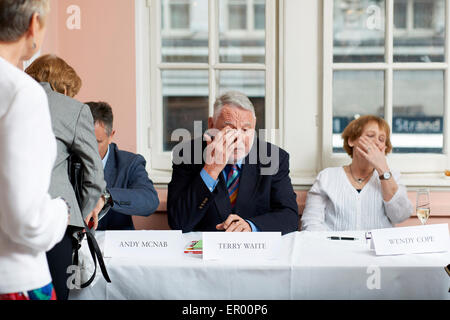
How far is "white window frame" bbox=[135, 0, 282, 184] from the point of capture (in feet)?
9.65

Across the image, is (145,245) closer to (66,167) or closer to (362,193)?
(66,167)

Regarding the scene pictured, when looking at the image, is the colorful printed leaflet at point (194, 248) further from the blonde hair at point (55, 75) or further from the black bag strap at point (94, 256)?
the blonde hair at point (55, 75)

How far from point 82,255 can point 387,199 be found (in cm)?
137

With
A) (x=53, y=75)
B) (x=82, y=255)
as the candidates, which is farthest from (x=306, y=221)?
(x=53, y=75)

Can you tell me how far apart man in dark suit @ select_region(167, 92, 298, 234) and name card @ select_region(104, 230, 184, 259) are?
48 centimetres

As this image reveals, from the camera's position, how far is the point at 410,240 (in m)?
1.69

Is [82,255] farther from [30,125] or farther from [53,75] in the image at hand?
[30,125]

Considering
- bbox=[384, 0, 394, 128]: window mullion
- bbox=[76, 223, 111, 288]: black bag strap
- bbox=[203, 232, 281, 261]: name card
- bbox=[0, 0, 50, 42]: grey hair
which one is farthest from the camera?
bbox=[384, 0, 394, 128]: window mullion

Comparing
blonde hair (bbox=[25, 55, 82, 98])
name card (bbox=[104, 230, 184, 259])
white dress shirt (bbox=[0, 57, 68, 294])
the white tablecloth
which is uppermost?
blonde hair (bbox=[25, 55, 82, 98])

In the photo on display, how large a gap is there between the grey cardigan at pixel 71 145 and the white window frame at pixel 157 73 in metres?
1.40

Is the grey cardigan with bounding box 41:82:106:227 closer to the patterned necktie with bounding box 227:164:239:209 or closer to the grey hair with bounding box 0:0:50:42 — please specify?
the grey hair with bounding box 0:0:50:42

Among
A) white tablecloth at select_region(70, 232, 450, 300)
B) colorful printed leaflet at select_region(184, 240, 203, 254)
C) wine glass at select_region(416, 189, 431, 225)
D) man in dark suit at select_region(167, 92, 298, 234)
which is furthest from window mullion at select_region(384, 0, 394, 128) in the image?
colorful printed leaflet at select_region(184, 240, 203, 254)

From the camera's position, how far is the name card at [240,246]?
1.64 meters

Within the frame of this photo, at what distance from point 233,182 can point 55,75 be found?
91cm
